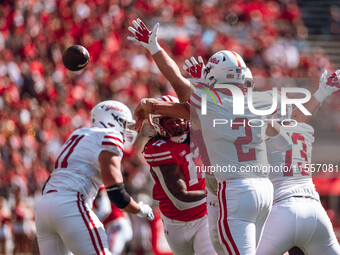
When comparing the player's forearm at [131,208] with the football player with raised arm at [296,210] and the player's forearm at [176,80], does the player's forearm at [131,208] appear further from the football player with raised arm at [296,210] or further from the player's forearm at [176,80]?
the football player with raised arm at [296,210]

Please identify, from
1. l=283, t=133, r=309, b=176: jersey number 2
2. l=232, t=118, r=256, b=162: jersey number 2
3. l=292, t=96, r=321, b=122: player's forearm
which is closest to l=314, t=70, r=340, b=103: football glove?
l=292, t=96, r=321, b=122: player's forearm

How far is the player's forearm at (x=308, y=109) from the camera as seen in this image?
5289 millimetres

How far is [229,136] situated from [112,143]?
1122 millimetres

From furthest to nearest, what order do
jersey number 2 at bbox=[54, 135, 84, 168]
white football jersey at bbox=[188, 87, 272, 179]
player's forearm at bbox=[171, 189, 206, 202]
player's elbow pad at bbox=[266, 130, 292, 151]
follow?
player's forearm at bbox=[171, 189, 206, 202], jersey number 2 at bbox=[54, 135, 84, 168], player's elbow pad at bbox=[266, 130, 292, 151], white football jersey at bbox=[188, 87, 272, 179]

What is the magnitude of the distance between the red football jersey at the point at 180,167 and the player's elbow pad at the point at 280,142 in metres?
0.77

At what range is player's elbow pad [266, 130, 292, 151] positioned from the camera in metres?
4.87

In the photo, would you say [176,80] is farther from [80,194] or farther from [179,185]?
[80,194]

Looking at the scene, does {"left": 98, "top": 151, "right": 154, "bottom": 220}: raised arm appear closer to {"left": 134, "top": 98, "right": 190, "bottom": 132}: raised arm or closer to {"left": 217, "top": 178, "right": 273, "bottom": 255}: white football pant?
{"left": 134, "top": 98, "right": 190, "bottom": 132}: raised arm

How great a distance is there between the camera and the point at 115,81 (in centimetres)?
1270

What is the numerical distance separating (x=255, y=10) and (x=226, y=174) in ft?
39.4

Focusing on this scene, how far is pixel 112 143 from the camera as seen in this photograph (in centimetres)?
517

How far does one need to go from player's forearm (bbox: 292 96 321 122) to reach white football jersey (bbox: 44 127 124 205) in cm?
148

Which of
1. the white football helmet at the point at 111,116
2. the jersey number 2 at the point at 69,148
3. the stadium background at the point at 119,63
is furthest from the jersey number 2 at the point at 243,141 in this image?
the stadium background at the point at 119,63

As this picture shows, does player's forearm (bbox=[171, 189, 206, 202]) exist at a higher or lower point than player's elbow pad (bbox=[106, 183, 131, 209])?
lower
